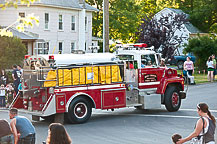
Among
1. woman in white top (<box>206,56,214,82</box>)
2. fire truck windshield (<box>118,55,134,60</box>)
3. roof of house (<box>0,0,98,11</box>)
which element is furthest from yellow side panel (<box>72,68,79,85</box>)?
roof of house (<box>0,0,98,11</box>)

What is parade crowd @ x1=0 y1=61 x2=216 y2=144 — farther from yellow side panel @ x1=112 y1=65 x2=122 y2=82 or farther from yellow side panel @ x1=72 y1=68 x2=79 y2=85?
yellow side panel @ x1=112 y1=65 x2=122 y2=82

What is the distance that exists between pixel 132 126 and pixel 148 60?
3.62 metres

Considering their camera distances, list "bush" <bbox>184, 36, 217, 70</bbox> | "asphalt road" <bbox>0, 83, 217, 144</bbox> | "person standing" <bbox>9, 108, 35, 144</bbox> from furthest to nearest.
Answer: "bush" <bbox>184, 36, 217, 70</bbox> → "asphalt road" <bbox>0, 83, 217, 144</bbox> → "person standing" <bbox>9, 108, 35, 144</bbox>

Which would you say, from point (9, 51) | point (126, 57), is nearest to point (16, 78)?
point (126, 57)

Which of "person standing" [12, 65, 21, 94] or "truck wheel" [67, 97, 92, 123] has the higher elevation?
"person standing" [12, 65, 21, 94]

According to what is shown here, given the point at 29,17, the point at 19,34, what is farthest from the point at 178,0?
the point at 29,17

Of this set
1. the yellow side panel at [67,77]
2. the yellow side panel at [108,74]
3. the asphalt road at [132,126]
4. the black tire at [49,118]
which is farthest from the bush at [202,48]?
the yellow side panel at [67,77]

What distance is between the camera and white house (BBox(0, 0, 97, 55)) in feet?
145

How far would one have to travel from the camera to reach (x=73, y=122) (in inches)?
634

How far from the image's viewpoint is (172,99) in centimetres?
1888

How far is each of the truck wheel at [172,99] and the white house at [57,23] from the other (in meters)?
24.4

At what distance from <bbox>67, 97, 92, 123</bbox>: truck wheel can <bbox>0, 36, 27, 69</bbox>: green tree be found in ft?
55.9

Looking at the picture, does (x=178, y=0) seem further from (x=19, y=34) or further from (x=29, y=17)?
(x=29, y=17)

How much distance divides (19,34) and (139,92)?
25665mm
